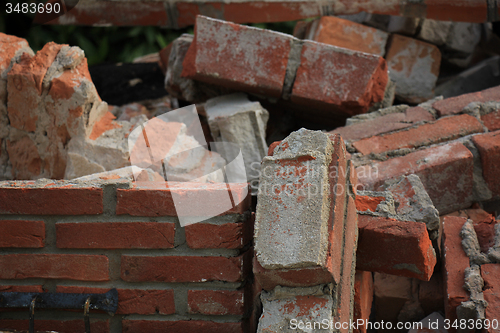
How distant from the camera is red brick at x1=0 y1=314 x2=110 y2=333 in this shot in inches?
53.4

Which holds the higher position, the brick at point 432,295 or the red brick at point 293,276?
the red brick at point 293,276

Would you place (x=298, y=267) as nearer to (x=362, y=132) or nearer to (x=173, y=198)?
(x=173, y=198)

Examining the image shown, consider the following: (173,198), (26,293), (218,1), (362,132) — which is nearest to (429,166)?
(362,132)

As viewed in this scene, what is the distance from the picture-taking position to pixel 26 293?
4.36 ft

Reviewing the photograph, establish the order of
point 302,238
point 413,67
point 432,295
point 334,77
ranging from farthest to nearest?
point 413,67
point 334,77
point 432,295
point 302,238

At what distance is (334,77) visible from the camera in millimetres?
2215

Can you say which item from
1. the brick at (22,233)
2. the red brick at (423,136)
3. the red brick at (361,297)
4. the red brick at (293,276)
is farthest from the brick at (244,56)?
the red brick at (293,276)

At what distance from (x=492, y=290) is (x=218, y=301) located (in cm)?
88

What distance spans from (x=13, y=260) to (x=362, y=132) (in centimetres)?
159

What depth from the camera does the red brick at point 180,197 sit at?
128cm

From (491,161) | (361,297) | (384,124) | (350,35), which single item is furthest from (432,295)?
(350,35)

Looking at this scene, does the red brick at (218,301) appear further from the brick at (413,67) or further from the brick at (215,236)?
the brick at (413,67)

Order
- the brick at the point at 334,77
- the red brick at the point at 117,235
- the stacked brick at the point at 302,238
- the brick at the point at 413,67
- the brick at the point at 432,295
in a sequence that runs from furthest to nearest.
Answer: the brick at the point at 413,67
the brick at the point at 334,77
the brick at the point at 432,295
the red brick at the point at 117,235
the stacked brick at the point at 302,238

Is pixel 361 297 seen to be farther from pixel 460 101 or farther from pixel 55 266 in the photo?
pixel 460 101
